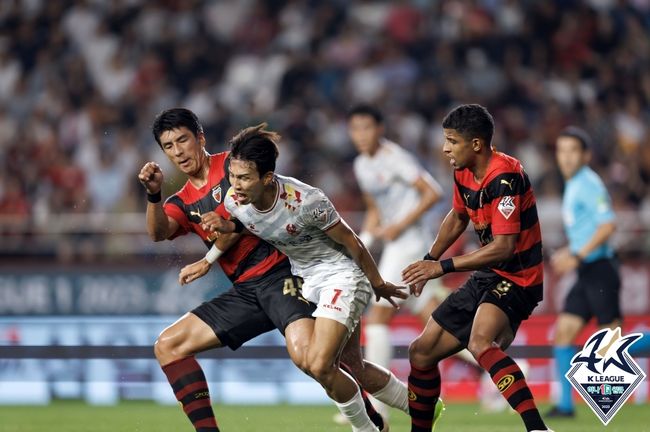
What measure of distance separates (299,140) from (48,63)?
3.73m

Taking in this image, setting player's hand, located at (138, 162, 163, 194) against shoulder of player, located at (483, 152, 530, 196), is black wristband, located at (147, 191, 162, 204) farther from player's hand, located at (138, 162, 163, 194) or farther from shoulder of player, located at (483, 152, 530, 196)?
shoulder of player, located at (483, 152, 530, 196)

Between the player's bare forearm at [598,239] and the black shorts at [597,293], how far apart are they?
0.82 feet

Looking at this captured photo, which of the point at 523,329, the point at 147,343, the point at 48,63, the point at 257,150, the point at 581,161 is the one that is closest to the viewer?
the point at 257,150

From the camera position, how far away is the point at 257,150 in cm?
657

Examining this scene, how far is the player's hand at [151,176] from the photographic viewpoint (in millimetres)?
6672

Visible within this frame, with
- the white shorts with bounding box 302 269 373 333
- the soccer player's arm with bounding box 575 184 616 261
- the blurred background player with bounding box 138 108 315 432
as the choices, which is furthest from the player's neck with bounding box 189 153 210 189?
the soccer player's arm with bounding box 575 184 616 261

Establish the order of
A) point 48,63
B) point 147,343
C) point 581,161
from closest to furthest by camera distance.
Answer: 1. point 581,161
2. point 147,343
3. point 48,63

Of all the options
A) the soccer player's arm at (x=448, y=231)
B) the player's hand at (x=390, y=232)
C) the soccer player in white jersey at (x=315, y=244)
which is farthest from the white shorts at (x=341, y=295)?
the player's hand at (x=390, y=232)

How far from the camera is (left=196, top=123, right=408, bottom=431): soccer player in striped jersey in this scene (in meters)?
6.60

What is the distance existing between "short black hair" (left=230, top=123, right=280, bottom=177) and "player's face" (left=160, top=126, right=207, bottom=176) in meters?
0.40

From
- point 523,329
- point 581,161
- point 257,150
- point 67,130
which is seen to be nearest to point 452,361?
point 523,329

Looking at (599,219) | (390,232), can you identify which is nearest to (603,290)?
(599,219)

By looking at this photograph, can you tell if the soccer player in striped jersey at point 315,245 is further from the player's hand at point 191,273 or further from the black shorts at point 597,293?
the black shorts at point 597,293

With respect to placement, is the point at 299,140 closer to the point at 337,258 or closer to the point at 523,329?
the point at 523,329
